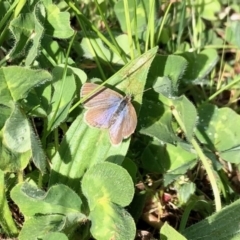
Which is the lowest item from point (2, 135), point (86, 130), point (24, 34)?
point (86, 130)

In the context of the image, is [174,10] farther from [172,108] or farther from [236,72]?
[172,108]

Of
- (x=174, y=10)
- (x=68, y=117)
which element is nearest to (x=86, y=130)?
(x=68, y=117)

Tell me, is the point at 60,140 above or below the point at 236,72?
above

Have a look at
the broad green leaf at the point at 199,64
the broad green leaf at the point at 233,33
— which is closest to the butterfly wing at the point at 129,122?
the broad green leaf at the point at 199,64

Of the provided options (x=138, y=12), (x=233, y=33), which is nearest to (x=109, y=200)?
(x=138, y=12)

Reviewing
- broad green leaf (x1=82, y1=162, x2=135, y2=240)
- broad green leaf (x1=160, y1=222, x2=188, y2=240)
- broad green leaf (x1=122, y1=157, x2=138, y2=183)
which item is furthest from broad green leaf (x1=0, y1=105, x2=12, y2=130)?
broad green leaf (x1=160, y1=222, x2=188, y2=240)

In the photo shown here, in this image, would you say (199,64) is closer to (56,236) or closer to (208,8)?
(208,8)

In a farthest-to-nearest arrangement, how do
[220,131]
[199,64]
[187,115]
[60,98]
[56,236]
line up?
[199,64]
[220,131]
[187,115]
[60,98]
[56,236]
